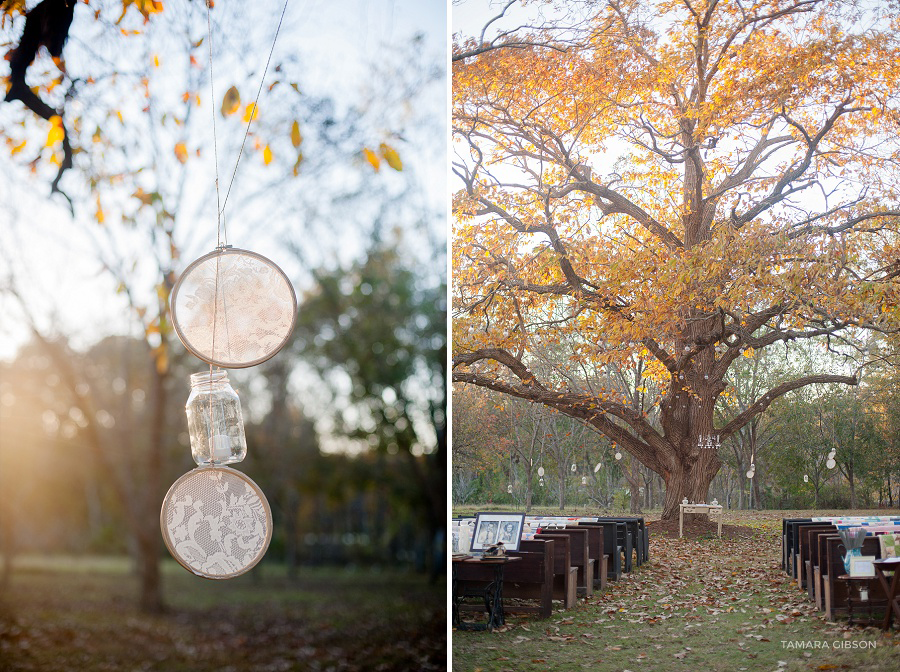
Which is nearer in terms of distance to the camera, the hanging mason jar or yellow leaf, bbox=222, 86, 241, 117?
the hanging mason jar

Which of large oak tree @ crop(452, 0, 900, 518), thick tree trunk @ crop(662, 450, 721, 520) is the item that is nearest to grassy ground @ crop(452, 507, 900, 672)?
thick tree trunk @ crop(662, 450, 721, 520)

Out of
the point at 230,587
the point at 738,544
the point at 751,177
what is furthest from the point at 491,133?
the point at 230,587

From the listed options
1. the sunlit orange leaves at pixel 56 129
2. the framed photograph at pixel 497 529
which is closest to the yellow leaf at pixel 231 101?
the sunlit orange leaves at pixel 56 129

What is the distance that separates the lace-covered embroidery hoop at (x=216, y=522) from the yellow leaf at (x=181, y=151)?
14.9 ft

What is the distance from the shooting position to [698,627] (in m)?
3.18

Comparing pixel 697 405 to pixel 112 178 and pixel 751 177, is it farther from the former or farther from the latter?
pixel 112 178

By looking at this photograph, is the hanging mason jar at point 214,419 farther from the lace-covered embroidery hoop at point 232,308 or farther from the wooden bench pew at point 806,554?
the wooden bench pew at point 806,554

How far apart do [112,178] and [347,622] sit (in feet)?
11.4

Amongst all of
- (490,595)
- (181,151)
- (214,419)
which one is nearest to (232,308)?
(214,419)

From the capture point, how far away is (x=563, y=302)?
349cm

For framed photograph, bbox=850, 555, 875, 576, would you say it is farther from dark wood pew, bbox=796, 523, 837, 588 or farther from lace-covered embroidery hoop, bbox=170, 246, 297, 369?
lace-covered embroidery hoop, bbox=170, 246, 297, 369

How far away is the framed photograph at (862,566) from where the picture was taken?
3078mm

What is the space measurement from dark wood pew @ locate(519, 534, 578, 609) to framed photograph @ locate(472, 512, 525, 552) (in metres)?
0.14

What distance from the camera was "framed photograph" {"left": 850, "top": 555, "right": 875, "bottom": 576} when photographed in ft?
10.1
